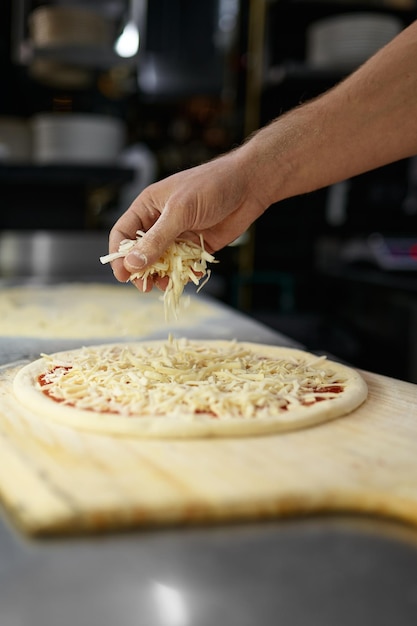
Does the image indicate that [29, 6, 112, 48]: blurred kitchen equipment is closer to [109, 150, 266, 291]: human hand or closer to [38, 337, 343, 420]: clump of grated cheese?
[109, 150, 266, 291]: human hand

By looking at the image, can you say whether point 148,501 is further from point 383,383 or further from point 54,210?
point 54,210

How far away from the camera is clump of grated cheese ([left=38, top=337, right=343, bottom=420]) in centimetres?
129

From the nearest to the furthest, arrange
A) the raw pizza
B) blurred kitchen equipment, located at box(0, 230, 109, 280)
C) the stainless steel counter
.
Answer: the stainless steel counter
the raw pizza
blurred kitchen equipment, located at box(0, 230, 109, 280)

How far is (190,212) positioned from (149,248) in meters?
0.15

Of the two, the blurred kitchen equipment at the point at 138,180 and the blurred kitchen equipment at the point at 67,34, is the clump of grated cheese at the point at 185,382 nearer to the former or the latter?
the blurred kitchen equipment at the point at 67,34

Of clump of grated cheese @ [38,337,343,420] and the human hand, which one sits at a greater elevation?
the human hand

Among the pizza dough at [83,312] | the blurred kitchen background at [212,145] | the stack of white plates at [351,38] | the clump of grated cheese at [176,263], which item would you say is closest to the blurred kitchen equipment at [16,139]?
the blurred kitchen background at [212,145]

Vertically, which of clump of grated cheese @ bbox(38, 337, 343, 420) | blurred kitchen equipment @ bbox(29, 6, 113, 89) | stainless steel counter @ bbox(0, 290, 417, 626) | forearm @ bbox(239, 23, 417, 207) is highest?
blurred kitchen equipment @ bbox(29, 6, 113, 89)

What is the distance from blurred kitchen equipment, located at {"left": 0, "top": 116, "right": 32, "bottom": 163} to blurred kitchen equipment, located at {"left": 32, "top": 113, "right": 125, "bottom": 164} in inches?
12.7

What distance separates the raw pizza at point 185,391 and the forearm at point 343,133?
→ 0.49m

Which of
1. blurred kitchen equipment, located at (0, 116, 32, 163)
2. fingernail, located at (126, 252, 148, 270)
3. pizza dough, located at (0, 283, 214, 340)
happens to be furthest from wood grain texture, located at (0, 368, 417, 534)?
blurred kitchen equipment, located at (0, 116, 32, 163)

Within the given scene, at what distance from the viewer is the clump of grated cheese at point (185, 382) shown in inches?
50.8

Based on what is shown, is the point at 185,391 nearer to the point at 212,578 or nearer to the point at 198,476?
the point at 198,476

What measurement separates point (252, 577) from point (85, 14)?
324 centimetres
